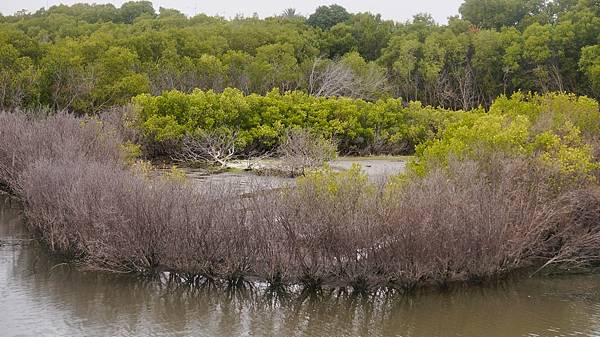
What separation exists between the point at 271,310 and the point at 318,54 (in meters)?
59.3

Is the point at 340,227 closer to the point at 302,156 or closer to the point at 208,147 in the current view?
the point at 302,156

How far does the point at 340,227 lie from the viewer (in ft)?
56.2

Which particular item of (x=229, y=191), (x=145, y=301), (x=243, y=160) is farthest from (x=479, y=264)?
(x=243, y=160)

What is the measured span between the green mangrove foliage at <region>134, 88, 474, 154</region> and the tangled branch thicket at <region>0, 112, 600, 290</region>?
19429 mm

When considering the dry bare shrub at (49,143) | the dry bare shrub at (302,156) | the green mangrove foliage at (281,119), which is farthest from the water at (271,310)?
the green mangrove foliage at (281,119)

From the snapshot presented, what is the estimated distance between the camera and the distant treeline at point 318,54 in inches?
1821

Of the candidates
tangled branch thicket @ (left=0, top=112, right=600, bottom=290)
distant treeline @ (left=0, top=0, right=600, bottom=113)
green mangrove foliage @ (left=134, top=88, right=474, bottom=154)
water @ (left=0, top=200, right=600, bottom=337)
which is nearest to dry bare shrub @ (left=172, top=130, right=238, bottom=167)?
green mangrove foliage @ (left=134, top=88, right=474, bottom=154)

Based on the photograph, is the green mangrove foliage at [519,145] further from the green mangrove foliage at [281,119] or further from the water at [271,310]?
the green mangrove foliage at [281,119]

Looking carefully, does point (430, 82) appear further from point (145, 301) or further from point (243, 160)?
point (145, 301)

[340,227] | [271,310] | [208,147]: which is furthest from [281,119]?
[271,310]

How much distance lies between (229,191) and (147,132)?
22.6 metres

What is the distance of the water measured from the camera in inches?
617

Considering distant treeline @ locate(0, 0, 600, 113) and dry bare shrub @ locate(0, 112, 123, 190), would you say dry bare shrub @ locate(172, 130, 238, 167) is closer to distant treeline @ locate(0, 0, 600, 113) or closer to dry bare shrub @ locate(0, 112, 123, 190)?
distant treeline @ locate(0, 0, 600, 113)

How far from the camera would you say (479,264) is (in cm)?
1814
